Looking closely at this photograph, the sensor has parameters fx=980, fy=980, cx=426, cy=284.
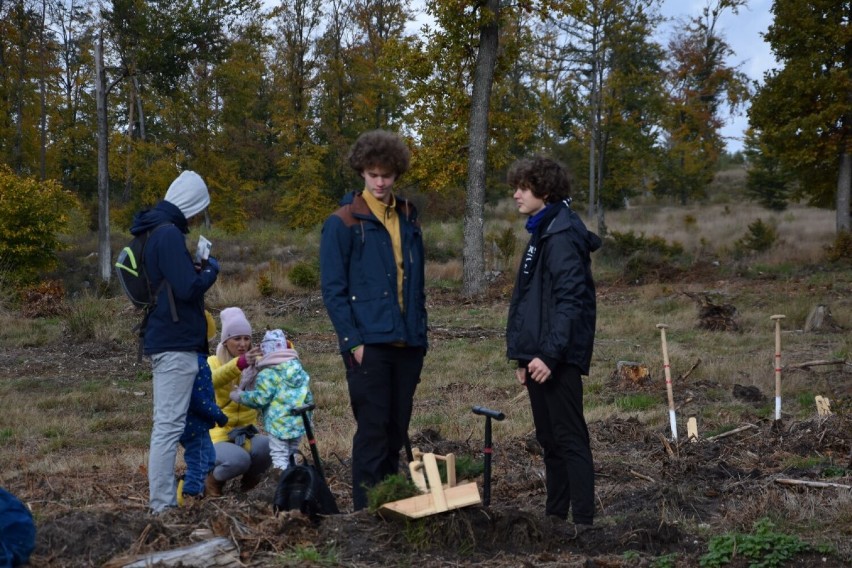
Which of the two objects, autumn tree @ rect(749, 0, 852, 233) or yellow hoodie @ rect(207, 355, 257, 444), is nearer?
yellow hoodie @ rect(207, 355, 257, 444)

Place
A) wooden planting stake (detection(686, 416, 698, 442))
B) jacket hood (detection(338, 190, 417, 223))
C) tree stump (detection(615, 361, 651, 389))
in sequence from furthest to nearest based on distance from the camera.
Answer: tree stump (detection(615, 361, 651, 389))
wooden planting stake (detection(686, 416, 698, 442))
jacket hood (detection(338, 190, 417, 223))

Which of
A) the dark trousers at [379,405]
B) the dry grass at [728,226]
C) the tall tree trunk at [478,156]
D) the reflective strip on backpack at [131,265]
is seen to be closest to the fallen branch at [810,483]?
the dark trousers at [379,405]

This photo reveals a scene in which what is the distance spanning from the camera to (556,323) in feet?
16.6

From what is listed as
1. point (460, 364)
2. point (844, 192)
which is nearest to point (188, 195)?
point (460, 364)

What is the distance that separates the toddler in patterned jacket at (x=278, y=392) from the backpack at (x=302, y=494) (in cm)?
118

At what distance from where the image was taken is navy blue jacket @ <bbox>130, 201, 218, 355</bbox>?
208 inches

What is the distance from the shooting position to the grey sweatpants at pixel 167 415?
534 cm

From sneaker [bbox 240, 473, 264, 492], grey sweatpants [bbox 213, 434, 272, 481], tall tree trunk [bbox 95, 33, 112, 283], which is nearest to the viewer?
grey sweatpants [bbox 213, 434, 272, 481]

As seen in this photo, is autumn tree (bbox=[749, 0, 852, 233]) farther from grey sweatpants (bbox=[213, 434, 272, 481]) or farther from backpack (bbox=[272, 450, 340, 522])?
backpack (bbox=[272, 450, 340, 522])

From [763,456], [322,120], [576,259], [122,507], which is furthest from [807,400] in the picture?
[322,120]

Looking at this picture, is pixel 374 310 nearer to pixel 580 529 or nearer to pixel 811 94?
pixel 580 529

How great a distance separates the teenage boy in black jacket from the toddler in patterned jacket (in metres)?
1.54

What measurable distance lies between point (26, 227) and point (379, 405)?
21.3 m

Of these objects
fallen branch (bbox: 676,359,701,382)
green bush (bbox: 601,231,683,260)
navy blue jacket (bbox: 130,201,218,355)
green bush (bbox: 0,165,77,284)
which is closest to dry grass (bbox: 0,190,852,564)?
fallen branch (bbox: 676,359,701,382)
